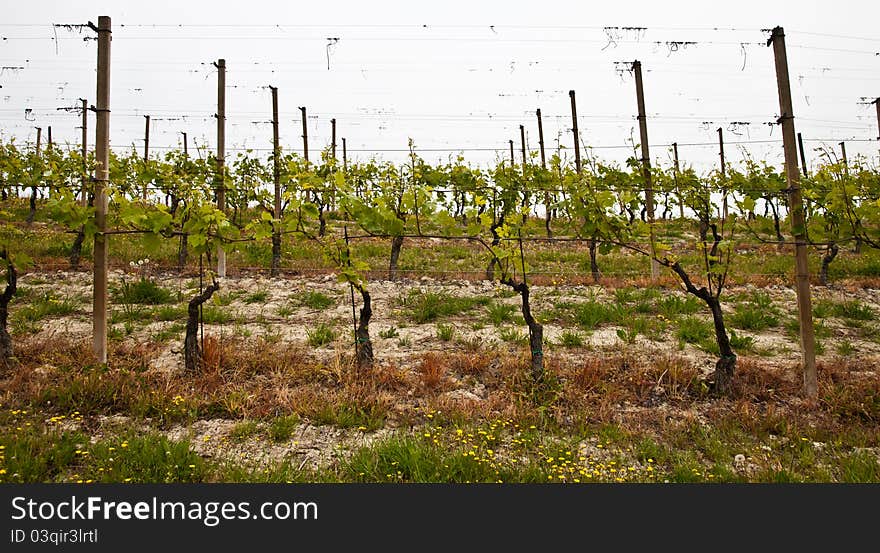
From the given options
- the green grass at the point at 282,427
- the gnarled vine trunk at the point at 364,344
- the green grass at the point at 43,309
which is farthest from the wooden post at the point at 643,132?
the green grass at the point at 43,309

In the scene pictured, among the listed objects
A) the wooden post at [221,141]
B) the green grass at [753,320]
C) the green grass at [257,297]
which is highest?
the wooden post at [221,141]

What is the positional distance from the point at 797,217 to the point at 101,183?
20.7 feet

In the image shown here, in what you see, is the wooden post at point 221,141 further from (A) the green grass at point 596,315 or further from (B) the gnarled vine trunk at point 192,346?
(A) the green grass at point 596,315

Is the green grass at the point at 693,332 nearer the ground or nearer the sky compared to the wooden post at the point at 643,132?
nearer the ground

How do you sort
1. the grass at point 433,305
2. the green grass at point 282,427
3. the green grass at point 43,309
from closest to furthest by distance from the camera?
1. the green grass at point 282,427
2. the green grass at point 43,309
3. the grass at point 433,305

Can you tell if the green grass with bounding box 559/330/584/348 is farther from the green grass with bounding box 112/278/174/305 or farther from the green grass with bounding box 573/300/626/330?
the green grass with bounding box 112/278/174/305

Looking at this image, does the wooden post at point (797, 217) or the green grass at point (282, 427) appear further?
the wooden post at point (797, 217)

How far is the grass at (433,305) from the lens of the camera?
7047 mm

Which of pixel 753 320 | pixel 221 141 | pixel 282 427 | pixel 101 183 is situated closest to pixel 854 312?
pixel 753 320

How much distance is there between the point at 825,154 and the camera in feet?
17.4

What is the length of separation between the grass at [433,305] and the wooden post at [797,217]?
154 inches

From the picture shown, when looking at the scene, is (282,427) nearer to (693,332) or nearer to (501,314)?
(501,314)

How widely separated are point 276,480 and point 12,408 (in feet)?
8.43

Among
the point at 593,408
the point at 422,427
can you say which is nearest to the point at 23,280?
the point at 422,427
